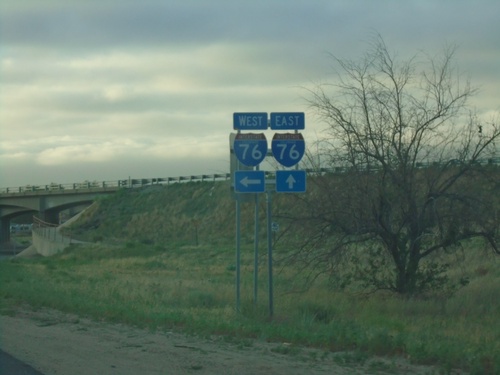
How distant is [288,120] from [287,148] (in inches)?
26.6

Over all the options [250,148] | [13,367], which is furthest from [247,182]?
[13,367]

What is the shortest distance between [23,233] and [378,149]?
15269 centimetres

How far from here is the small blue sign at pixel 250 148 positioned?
1628cm

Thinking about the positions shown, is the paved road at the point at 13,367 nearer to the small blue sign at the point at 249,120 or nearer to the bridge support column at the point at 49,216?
the small blue sign at the point at 249,120

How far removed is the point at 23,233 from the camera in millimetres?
163125

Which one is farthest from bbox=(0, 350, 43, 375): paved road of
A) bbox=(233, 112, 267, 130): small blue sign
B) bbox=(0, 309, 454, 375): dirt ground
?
bbox=(233, 112, 267, 130): small blue sign

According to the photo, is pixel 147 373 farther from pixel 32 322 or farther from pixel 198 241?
pixel 198 241

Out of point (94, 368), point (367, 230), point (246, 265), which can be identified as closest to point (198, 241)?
point (246, 265)

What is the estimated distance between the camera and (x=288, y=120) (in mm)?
16594

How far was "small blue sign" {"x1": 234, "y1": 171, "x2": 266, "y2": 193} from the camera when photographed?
53.0 feet

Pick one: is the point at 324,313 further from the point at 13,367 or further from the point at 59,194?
the point at 59,194

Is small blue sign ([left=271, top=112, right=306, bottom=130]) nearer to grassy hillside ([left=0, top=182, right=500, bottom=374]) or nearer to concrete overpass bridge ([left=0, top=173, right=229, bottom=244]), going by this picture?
grassy hillside ([left=0, top=182, right=500, bottom=374])

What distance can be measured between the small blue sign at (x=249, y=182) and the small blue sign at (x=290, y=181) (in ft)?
1.16

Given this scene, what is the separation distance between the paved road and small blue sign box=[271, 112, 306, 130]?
7721 millimetres
